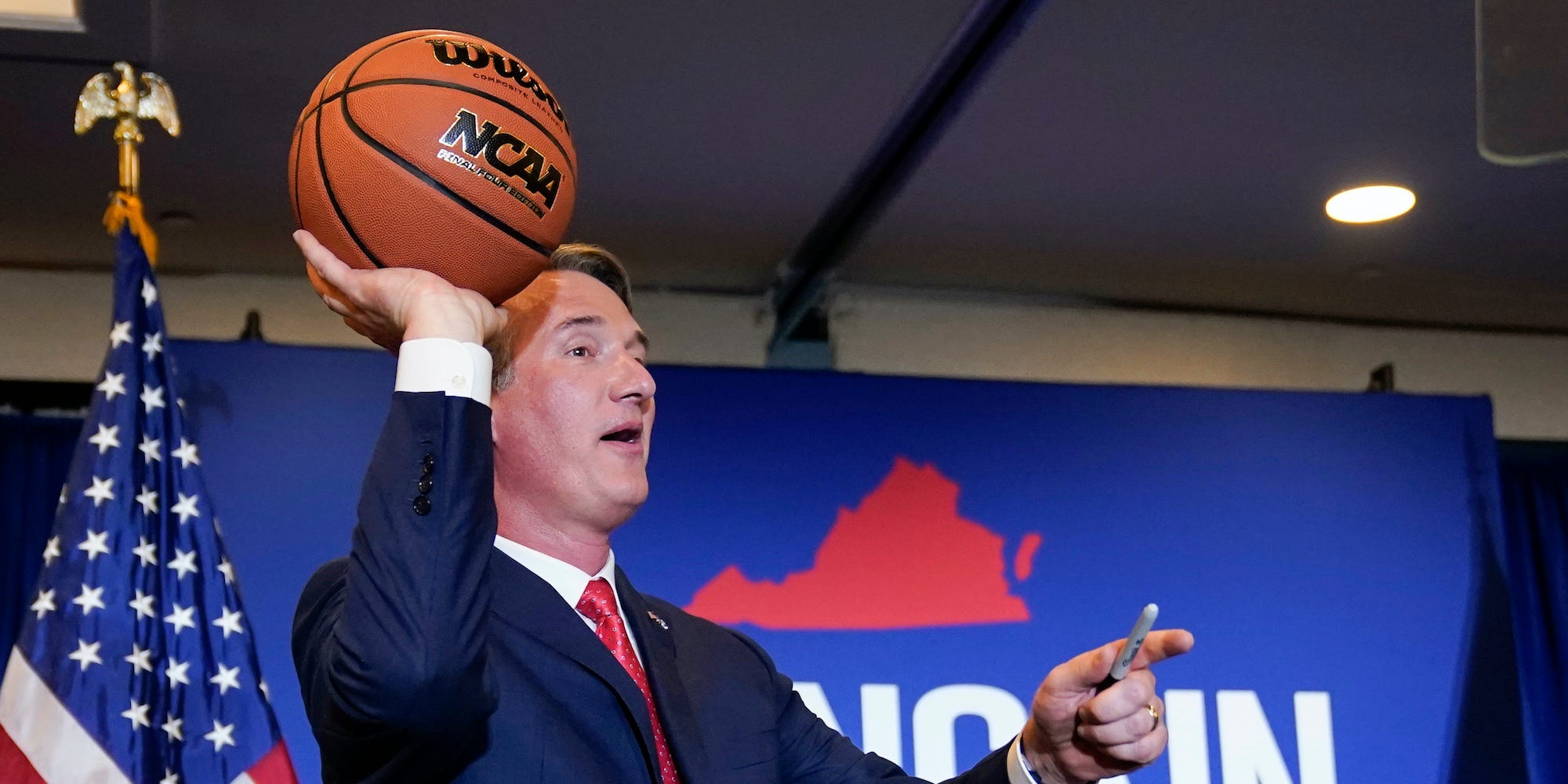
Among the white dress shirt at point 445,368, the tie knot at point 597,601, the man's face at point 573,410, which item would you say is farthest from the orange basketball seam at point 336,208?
the tie knot at point 597,601

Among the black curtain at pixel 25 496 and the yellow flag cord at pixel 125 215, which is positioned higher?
the yellow flag cord at pixel 125 215

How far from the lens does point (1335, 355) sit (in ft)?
15.8

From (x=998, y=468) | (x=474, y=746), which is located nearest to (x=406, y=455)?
(x=474, y=746)

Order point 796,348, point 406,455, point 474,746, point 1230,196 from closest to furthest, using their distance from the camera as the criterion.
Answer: point 406,455 → point 474,746 → point 1230,196 → point 796,348

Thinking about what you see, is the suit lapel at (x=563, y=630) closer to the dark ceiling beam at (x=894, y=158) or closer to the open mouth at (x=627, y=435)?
the open mouth at (x=627, y=435)

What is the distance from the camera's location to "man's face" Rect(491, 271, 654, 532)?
1938 millimetres

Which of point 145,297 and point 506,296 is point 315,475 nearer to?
point 145,297

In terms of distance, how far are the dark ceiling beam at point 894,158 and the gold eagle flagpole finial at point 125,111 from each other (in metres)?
1.46

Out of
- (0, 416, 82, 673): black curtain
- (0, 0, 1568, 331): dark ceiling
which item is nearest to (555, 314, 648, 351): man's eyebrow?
(0, 0, 1568, 331): dark ceiling

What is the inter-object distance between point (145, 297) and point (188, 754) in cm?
88

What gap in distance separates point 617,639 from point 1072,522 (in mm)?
2329

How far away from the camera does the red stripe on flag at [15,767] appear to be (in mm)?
2762

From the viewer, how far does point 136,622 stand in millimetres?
2902

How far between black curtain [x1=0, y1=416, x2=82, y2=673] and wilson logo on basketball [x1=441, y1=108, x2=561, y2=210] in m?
2.83
